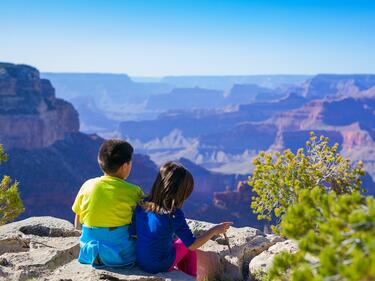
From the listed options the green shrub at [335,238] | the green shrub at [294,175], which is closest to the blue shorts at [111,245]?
the green shrub at [335,238]

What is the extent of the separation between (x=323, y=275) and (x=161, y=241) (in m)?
3.05

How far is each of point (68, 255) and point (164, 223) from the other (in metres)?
2.46

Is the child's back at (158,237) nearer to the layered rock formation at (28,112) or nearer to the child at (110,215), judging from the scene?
the child at (110,215)

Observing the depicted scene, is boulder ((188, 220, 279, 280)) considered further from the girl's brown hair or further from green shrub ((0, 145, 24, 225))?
green shrub ((0, 145, 24, 225))

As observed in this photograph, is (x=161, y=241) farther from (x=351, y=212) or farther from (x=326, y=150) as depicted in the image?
(x=326, y=150)

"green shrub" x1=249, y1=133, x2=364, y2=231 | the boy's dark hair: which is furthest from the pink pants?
"green shrub" x1=249, y1=133, x2=364, y2=231

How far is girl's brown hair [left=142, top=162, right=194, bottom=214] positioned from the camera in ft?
18.4

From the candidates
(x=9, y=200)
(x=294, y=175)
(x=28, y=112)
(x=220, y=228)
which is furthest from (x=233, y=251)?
(x=28, y=112)

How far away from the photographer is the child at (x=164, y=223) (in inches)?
222

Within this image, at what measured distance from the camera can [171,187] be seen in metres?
5.64

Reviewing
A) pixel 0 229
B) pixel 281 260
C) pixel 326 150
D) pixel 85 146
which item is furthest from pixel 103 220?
pixel 85 146

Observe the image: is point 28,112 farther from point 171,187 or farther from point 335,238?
point 335,238

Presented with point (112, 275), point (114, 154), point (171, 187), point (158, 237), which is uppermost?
point (114, 154)

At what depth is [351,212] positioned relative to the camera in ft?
10.7
